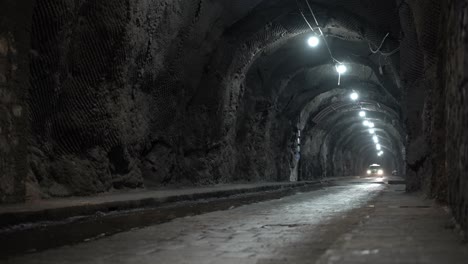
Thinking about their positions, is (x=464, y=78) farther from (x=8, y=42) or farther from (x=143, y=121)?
(x=143, y=121)

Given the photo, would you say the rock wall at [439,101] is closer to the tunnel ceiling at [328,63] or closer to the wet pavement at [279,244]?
the wet pavement at [279,244]

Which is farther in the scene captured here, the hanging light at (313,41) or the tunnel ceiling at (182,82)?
the hanging light at (313,41)

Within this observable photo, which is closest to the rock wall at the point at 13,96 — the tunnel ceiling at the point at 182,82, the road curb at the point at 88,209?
the tunnel ceiling at the point at 182,82

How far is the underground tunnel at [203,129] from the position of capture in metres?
5.17

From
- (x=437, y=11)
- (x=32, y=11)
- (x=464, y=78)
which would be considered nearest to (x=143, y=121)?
(x=32, y=11)

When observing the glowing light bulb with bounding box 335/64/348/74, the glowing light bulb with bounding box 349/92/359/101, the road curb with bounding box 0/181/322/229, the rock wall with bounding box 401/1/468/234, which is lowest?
the road curb with bounding box 0/181/322/229

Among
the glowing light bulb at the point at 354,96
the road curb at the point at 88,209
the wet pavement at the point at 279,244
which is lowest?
the wet pavement at the point at 279,244

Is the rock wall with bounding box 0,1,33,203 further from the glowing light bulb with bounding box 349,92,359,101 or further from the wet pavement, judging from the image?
the glowing light bulb with bounding box 349,92,359,101

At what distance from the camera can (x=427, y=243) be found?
184 inches

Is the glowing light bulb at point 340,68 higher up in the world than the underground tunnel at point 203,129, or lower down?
higher up

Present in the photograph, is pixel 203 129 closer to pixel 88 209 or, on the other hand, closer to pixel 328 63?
pixel 328 63

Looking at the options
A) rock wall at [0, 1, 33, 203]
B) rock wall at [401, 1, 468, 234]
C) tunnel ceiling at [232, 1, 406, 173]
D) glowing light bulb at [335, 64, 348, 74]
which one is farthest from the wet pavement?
glowing light bulb at [335, 64, 348, 74]

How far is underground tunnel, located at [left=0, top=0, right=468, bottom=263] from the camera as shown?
5.17 meters

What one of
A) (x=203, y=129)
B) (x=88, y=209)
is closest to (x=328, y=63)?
(x=203, y=129)
